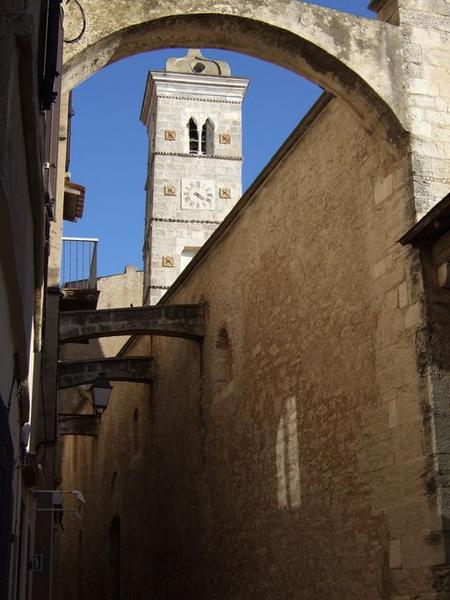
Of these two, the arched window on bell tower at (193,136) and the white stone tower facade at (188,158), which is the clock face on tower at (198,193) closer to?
the white stone tower facade at (188,158)

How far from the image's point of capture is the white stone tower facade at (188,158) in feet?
90.7

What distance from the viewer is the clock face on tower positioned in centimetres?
2819

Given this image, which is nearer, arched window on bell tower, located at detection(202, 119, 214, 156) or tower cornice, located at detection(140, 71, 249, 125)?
arched window on bell tower, located at detection(202, 119, 214, 156)

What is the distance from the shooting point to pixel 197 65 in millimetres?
30547

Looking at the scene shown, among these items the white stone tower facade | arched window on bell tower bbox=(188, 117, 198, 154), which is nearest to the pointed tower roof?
the white stone tower facade

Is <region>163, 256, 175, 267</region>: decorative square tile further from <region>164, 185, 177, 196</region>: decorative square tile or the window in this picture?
the window

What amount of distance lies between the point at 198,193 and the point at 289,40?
20.9 m

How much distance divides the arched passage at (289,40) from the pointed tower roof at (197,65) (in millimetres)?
22963

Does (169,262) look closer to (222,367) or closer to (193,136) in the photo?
(193,136)

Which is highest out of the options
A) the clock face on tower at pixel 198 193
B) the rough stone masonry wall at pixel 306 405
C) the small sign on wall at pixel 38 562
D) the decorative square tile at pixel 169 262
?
the clock face on tower at pixel 198 193

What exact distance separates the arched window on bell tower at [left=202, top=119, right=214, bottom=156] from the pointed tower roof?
1.97 metres

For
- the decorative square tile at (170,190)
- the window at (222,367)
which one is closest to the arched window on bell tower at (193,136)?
the decorative square tile at (170,190)

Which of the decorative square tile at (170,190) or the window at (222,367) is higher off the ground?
the decorative square tile at (170,190)

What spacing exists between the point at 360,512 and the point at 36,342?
10.6 ft
